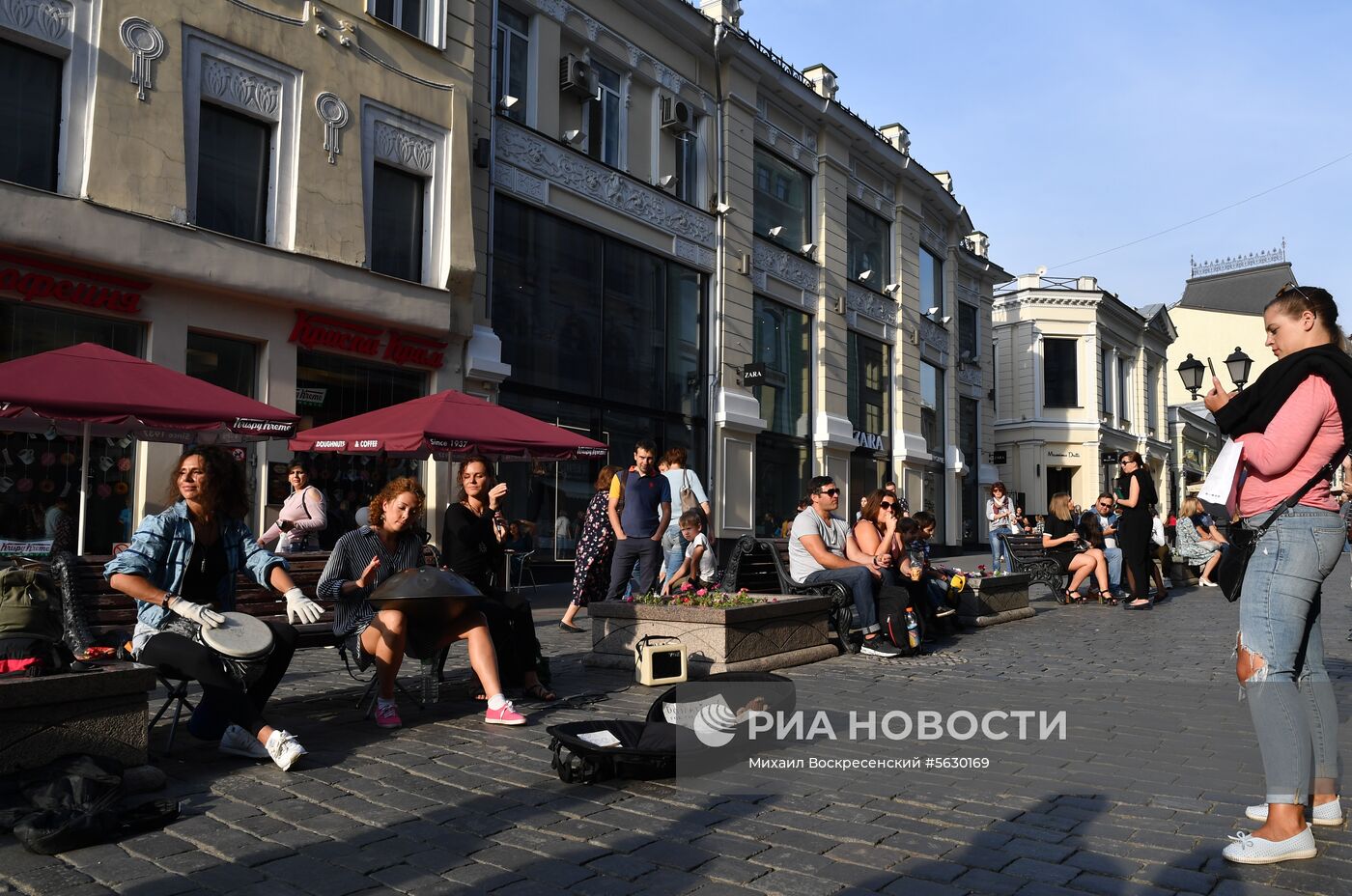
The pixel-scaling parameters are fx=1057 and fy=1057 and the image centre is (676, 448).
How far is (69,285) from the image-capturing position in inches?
460

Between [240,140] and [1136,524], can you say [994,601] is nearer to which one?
[1136,524]

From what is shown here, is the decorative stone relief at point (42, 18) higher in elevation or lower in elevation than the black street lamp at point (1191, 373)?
higher

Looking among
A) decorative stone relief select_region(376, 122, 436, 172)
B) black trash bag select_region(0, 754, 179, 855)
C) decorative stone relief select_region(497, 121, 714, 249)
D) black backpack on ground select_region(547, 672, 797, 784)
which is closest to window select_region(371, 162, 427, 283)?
decorative stone relief select_region(376, 122, 436, 172)

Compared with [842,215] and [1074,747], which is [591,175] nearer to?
[842,215]

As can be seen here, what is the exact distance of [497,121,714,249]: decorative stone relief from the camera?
17203 millimetres

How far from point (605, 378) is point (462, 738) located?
44.4 feet

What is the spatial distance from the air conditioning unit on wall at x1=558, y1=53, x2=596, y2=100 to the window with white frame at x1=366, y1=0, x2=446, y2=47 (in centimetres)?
262

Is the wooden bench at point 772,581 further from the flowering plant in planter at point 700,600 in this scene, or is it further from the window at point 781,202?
the window at point 781,202

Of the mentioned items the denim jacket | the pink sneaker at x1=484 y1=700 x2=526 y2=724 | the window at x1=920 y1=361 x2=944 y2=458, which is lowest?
the pink sneaker at x1=484 y1=700 x2=526 y2=724

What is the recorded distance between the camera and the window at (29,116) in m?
11.5

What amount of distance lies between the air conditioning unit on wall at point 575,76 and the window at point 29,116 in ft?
26.7

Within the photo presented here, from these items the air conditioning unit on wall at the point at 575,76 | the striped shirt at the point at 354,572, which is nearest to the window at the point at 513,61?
the air conditioning unit on wall at the point at 575,76

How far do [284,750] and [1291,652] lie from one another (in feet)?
14.0

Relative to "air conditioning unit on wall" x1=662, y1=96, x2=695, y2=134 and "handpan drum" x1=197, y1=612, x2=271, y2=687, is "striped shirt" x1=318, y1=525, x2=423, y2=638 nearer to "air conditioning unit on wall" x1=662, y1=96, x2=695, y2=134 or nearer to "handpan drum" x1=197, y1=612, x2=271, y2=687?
"handpan drum" x1=197, y1=612, x2=271, y2=687
